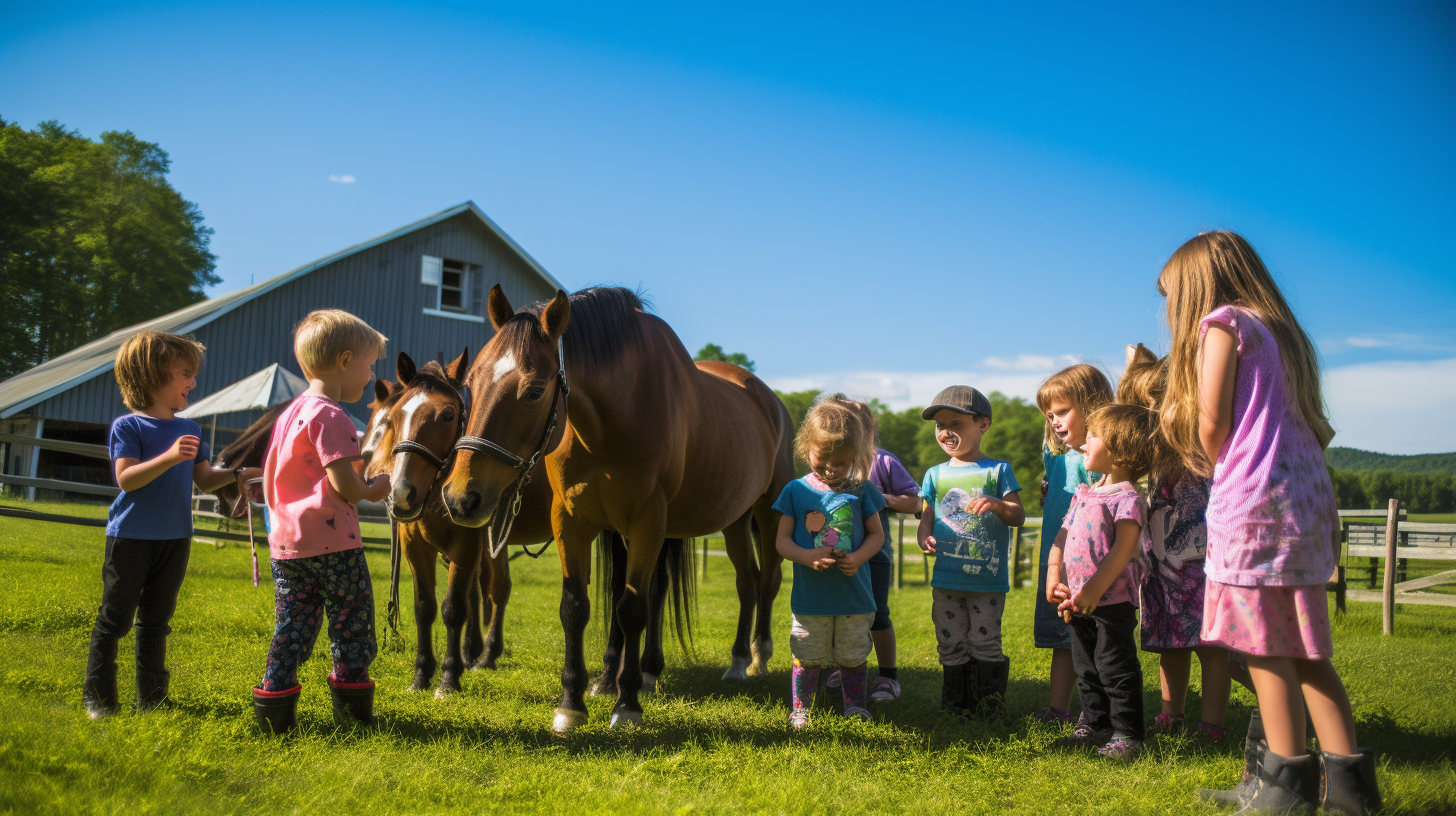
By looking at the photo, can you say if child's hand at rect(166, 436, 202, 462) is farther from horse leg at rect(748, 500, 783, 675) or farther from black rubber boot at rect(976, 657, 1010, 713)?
black rubber boot at rect(976, 657, 1010, 713)

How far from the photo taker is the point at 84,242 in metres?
26.7

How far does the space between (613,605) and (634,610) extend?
112 centimetres

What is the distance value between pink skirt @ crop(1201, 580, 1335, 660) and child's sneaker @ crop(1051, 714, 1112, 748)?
3.53 ft

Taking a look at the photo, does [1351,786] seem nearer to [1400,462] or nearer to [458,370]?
[458,370]

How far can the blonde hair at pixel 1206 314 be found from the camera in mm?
2547

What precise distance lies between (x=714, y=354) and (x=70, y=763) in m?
60.1

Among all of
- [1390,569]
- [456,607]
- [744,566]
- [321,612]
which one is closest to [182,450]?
[321,612]

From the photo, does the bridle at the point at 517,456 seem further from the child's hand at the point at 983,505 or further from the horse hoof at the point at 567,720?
the child's hand at the point at 983,505

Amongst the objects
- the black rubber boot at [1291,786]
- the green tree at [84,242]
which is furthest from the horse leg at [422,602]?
the green tree at [84,242]

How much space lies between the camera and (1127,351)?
4121mm

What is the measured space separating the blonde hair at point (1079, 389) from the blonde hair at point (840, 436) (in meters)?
0.87

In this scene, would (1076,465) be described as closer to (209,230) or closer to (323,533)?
(323,533)

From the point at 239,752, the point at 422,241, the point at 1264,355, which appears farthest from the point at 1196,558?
the point at 422,241

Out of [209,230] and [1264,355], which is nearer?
[1264,355]
